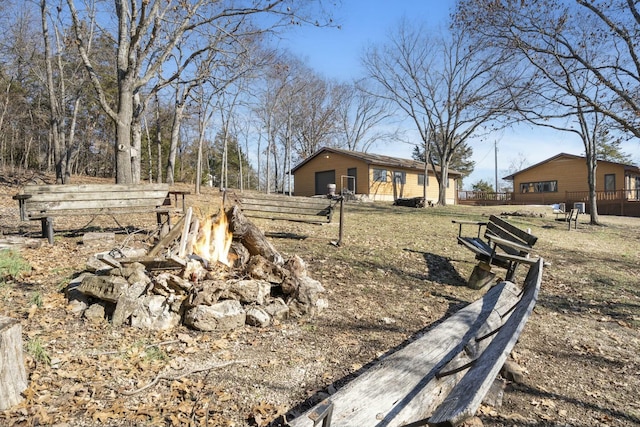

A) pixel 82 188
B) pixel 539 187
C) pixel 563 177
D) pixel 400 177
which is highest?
pixel 563 177

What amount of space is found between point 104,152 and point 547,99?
36157 millimetres

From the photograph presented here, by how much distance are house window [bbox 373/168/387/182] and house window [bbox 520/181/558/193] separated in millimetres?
18234

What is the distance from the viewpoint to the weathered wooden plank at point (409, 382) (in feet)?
7.88

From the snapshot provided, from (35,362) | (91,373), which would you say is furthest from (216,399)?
(35,362)

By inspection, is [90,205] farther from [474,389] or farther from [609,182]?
[609,182]

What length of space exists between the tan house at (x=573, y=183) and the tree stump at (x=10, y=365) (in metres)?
36.0

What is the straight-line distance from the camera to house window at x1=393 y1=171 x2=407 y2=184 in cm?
3102

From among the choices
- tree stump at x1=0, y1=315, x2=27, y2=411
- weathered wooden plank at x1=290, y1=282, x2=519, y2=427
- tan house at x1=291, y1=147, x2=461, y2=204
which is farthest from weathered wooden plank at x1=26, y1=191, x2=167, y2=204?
tan house at x1=291, y1=147, x2=461, y2=204

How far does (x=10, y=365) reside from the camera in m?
2.44

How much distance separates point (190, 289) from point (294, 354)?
4.64 ft

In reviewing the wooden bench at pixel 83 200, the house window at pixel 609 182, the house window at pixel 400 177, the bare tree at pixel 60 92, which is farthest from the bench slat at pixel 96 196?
the house window at pixel 609 182

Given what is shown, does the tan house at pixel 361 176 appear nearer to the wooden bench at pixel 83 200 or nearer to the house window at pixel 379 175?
the house window at pixel 379 175

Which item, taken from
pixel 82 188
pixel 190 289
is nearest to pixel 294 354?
pixel 190 289

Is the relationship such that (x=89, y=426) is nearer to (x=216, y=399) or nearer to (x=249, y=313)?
(x=216, y=399)
